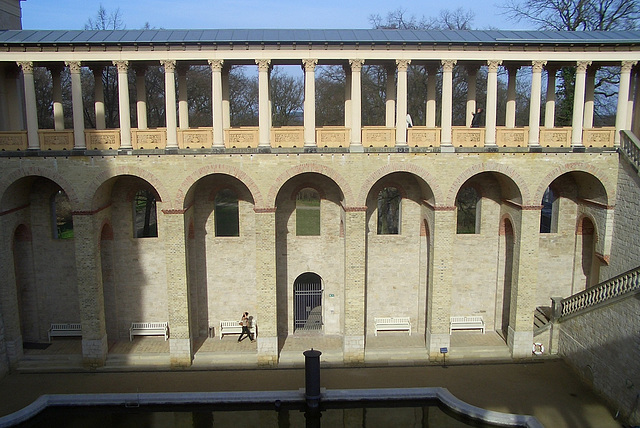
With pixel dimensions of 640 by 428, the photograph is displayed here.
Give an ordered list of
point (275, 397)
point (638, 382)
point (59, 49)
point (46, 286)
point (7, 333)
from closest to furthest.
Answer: point (638, 382), point (275, 397), point (59, 49), point (7, 333), point (46, 286)

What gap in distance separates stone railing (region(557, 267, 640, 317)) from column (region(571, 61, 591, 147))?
5.56 metres

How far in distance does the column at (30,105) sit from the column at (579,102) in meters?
20.5

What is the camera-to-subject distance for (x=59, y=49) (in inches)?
740

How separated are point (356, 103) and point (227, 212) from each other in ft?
→ 106

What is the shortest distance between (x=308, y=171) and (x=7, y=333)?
13.5 meters

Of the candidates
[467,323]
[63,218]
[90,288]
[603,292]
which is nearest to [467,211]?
[467,323]

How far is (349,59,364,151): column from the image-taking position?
63.6 feet

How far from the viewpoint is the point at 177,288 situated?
20125mm

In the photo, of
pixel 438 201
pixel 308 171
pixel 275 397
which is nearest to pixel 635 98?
pixel 438 201

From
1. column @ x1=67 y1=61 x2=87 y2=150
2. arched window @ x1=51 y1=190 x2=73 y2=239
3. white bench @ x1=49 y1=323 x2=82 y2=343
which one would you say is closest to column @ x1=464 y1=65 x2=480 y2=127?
column @ x1=67 y1=61 x2=87 y2=150

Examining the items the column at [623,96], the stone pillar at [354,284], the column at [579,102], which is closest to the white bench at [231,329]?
the stone pillar at [354,284]

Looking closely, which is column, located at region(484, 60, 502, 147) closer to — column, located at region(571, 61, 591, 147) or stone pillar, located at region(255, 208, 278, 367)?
column, located at region(571, 61, 591, 147)

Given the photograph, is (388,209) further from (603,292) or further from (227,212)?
(227,212)

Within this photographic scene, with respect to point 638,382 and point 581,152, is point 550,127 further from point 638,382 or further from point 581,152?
point 638,382
